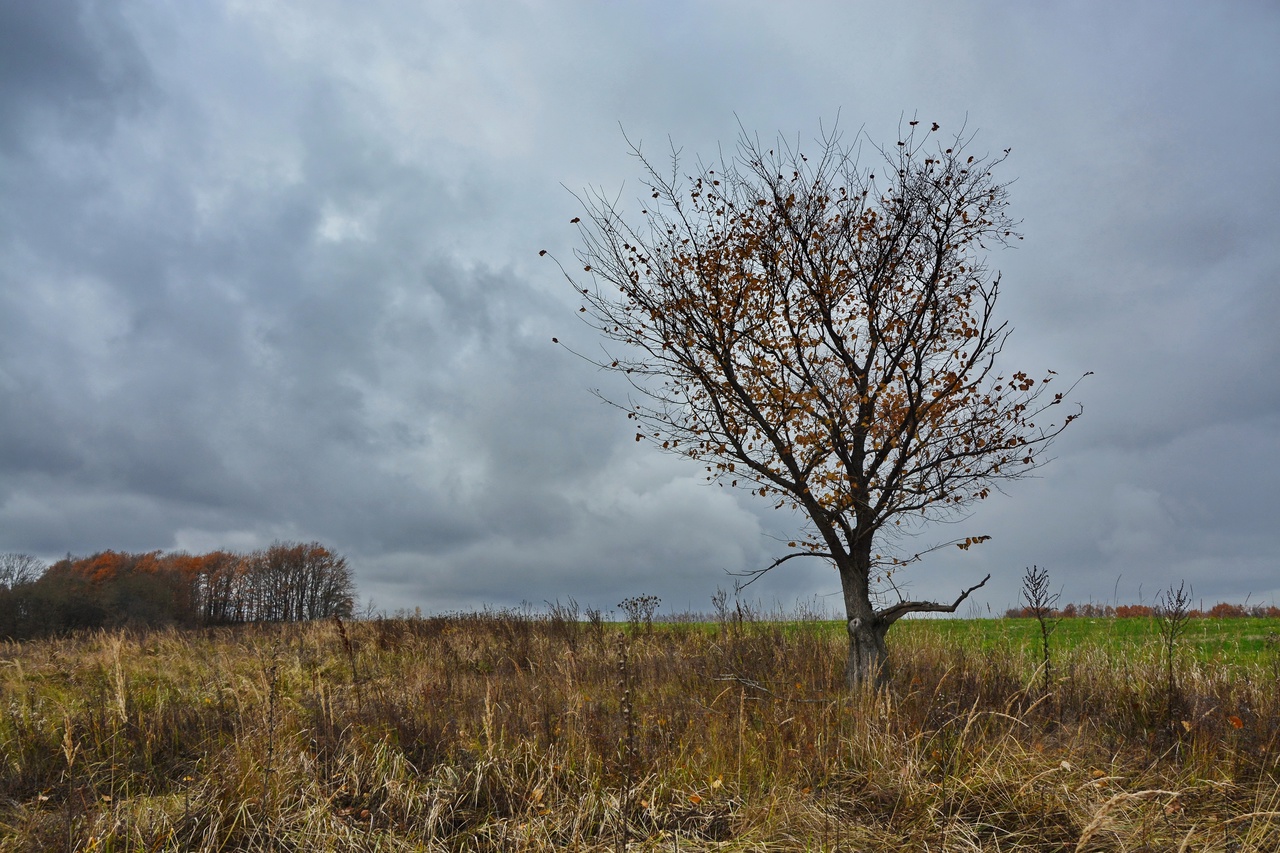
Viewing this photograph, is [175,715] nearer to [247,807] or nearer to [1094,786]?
[247,807]

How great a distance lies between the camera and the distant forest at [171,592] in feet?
101

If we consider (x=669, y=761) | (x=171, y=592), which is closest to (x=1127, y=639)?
(x=669, y=761)

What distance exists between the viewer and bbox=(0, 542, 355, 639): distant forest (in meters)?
30.9

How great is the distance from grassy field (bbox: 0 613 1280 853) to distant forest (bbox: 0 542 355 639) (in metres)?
17.9

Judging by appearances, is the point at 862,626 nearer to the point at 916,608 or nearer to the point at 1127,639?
the point at 916,608

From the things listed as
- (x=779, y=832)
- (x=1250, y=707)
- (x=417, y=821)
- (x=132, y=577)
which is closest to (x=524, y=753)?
(x=417, y=821)

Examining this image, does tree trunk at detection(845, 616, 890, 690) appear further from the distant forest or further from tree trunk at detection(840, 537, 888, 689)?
the distant forest

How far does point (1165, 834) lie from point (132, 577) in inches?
2055

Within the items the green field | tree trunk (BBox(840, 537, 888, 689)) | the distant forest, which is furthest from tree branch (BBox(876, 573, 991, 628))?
the distant forest

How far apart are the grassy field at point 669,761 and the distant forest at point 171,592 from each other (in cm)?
1789

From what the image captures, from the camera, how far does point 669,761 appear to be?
224 inches

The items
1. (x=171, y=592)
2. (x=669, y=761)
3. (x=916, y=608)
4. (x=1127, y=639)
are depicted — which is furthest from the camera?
(x=171, y=592)

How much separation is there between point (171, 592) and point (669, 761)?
1956 inches

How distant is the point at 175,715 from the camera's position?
7.58m
